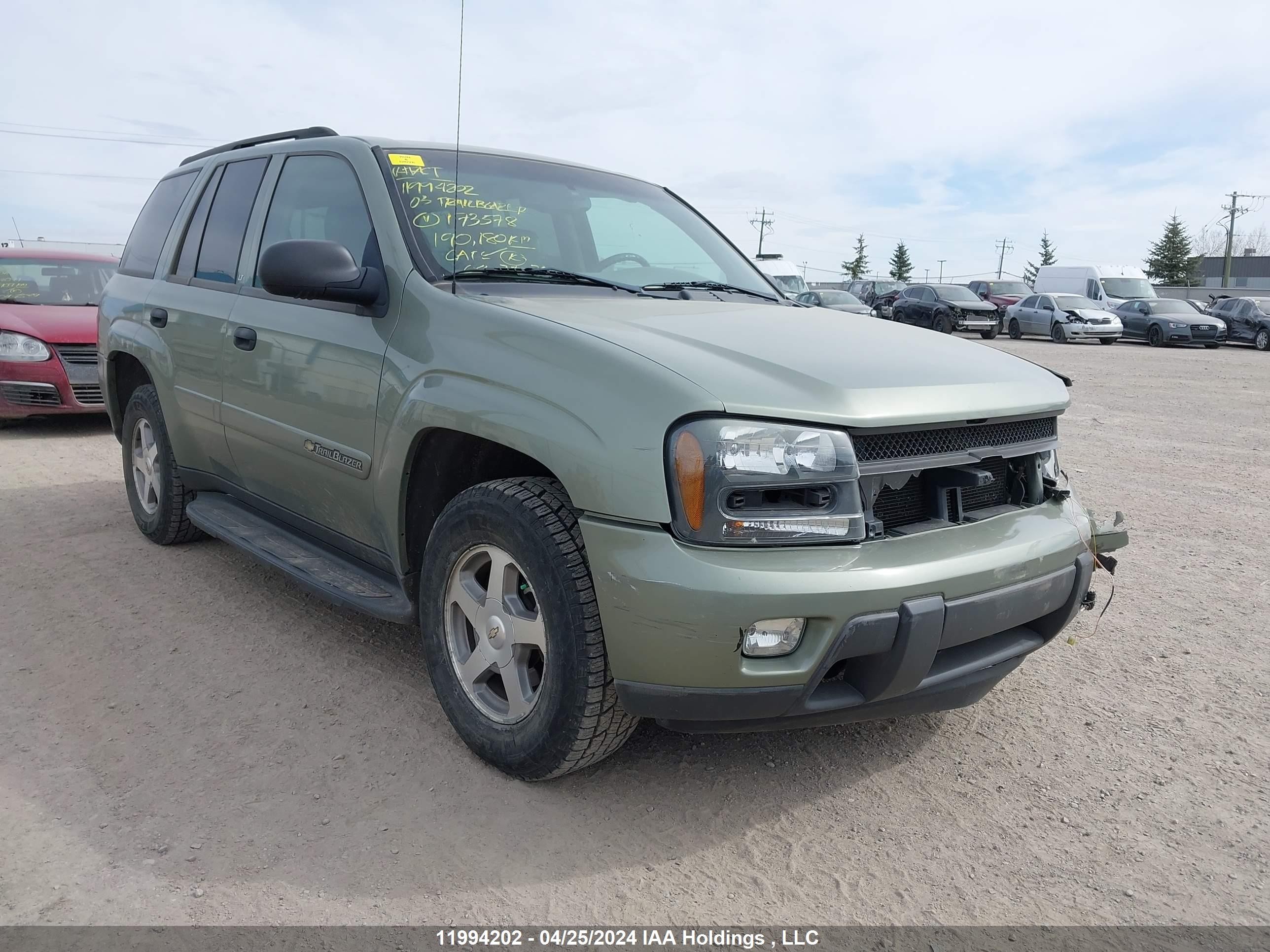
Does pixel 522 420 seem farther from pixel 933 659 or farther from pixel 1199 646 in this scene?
pixel 1199 646

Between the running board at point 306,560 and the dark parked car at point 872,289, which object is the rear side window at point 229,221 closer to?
the running board at point 306,560

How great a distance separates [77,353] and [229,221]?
4879 mm

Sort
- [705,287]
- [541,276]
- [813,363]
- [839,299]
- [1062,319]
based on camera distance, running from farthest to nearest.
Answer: [839,299] → [1062,319] → [705,287] → [541,276] → [813,363]

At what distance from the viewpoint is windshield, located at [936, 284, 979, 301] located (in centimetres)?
2753

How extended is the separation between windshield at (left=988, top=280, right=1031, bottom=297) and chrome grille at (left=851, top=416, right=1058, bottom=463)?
32.1 meters

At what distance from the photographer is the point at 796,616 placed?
2.18 metres

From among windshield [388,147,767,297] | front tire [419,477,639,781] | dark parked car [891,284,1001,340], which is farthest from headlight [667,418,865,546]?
dark parked car [891,284,1001,340]

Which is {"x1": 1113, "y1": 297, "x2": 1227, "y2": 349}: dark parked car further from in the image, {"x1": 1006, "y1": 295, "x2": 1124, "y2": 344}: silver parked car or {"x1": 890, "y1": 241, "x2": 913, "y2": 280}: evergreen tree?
{"x1": 890, "y1": 241, "x2": 913, "y2": 280}: evergreen tree

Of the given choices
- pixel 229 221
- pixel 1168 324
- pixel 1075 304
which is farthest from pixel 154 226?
pixel 1075 304

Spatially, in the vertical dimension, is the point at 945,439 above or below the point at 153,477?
above

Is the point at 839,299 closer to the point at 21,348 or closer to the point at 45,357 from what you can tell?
the point at 45,357

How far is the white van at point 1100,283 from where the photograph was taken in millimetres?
30938

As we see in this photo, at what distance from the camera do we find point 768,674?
2.23 m

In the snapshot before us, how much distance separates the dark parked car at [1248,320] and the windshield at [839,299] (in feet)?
31.8
